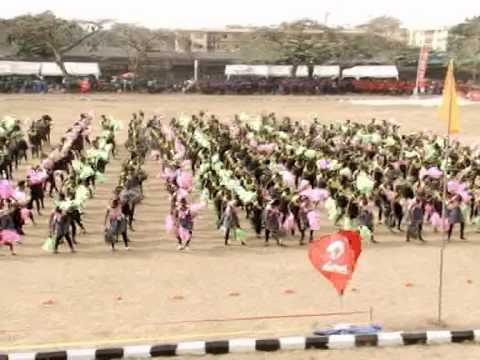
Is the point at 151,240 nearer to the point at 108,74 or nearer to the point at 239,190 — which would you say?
the point at 239,190

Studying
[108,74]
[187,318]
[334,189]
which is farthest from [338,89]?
[187,318]

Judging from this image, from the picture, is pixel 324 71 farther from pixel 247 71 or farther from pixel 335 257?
pixel 335 257

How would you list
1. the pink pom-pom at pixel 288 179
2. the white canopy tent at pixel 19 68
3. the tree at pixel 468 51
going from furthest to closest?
the tree at pixel 468 51 → the white canopy tent at pixel 19 68 → the pink pom-pom at pixel 288 179

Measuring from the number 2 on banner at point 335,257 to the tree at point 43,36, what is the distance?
53.8m

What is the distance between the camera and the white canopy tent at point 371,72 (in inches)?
2640

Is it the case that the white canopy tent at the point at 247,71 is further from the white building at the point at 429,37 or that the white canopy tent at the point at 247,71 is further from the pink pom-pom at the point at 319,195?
the white building at the point at 429,37

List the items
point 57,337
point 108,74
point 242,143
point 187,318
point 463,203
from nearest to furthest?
→ point 57,337, point 187,318, point 463,203, point 242,143, point 108,74

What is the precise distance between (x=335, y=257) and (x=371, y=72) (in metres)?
57.9

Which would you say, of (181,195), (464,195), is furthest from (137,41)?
(464,195)

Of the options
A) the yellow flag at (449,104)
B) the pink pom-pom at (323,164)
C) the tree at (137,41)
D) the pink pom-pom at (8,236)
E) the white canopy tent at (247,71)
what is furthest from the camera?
the white canopy tent at (247,71)

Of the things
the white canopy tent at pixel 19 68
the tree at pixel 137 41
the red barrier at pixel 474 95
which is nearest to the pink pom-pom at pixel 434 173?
the red barrier at pixel 474 95

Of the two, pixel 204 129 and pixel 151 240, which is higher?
pixel 204 129

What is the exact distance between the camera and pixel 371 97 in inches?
2349

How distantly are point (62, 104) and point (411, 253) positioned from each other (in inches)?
1428
